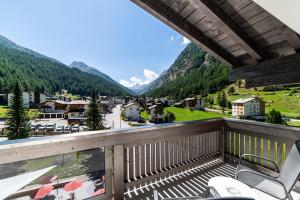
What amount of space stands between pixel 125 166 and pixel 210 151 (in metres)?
2.08

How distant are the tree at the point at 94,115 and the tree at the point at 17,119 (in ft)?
31.9

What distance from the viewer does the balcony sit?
1.96 metres

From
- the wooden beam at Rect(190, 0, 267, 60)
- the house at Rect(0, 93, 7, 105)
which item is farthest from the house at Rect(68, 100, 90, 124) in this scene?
the wooden beam at Rect(190, 0, 267, 60)

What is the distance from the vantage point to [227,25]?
7.30ft

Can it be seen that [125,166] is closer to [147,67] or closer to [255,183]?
[255,183]

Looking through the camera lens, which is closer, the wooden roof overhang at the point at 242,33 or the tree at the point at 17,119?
the wooden roof overhang at the point at 242,33

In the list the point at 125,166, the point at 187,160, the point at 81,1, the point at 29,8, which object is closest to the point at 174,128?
the point at 187,160

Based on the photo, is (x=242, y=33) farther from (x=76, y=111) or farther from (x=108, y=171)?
(x=76, y=111)

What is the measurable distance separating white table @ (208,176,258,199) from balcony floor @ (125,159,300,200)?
0.53m

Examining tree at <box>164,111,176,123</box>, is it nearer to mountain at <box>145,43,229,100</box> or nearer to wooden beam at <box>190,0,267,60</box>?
mountain at <box>145,43,229,100</box>

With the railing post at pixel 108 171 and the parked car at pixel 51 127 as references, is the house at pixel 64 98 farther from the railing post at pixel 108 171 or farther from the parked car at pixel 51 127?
the railing post at pixel 108 171

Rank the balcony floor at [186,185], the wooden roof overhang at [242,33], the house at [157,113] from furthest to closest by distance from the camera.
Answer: the house at [157,113]
the balcony floor at [186,185]
the wooden roof overhang at [242,33]

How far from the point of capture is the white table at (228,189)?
1.79 metres

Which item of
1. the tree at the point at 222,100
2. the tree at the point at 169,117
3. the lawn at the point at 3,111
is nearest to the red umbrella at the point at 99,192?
the tree at the point at 222,100
